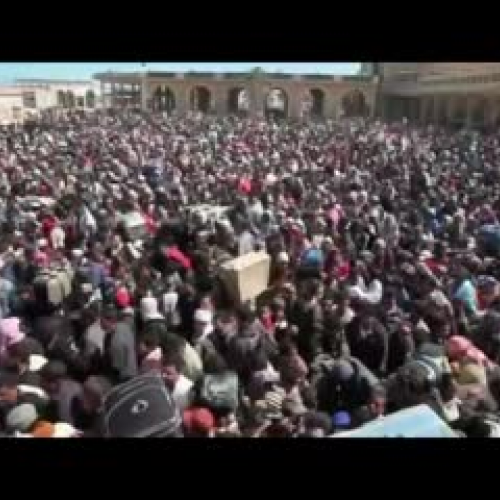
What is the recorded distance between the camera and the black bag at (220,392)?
4820 mm

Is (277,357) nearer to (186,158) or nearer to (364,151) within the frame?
(186,158)

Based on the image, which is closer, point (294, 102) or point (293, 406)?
point (293, 406)

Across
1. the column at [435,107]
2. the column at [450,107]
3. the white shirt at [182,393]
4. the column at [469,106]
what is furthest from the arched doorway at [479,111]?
the white shirt at [182,393]

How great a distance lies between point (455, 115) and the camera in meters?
40.8

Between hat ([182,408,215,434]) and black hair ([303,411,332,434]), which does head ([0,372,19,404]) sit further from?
black hair ([303,411,332,434])

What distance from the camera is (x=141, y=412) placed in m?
4.10

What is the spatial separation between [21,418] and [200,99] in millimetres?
51774

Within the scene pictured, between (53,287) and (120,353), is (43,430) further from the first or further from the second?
(53,287)

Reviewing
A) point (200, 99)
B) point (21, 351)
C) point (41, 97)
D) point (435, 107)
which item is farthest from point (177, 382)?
point (41, 97)

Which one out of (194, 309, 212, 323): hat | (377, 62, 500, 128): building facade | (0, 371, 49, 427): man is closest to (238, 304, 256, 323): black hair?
(194, 309, 212, 323): hat

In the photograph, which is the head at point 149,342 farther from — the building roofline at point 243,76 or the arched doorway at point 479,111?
the building roofline at point 243,76
